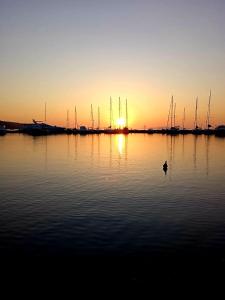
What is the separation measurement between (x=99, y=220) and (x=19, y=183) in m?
20.9

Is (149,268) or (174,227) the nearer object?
(149,268)

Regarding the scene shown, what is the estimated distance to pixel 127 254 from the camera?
65.3 feet

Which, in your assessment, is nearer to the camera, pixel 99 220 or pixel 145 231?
pixel 145 231

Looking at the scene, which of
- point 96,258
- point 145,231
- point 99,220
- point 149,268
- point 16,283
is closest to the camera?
point 16,283

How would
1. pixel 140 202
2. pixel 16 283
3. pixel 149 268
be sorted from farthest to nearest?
pixel 140 202
pixel 149 268
pixel 16 283

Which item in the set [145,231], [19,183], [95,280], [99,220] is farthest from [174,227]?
[19,183]

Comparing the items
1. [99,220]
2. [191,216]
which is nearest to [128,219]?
[99,220]

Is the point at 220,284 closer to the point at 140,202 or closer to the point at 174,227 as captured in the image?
the point at 174,227

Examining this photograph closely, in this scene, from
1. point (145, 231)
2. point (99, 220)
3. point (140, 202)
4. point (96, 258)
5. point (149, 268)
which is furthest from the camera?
point (140, 202)

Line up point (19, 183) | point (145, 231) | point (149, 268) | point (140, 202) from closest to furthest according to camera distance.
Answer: point (149, 268), point (145, 231), point (140, 202), point (19, 183)

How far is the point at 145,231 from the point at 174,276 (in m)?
7.34

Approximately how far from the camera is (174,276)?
55.9 feet

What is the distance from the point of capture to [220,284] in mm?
16312

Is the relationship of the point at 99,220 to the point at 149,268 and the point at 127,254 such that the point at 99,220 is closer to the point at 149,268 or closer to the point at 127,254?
the point at 127,254
